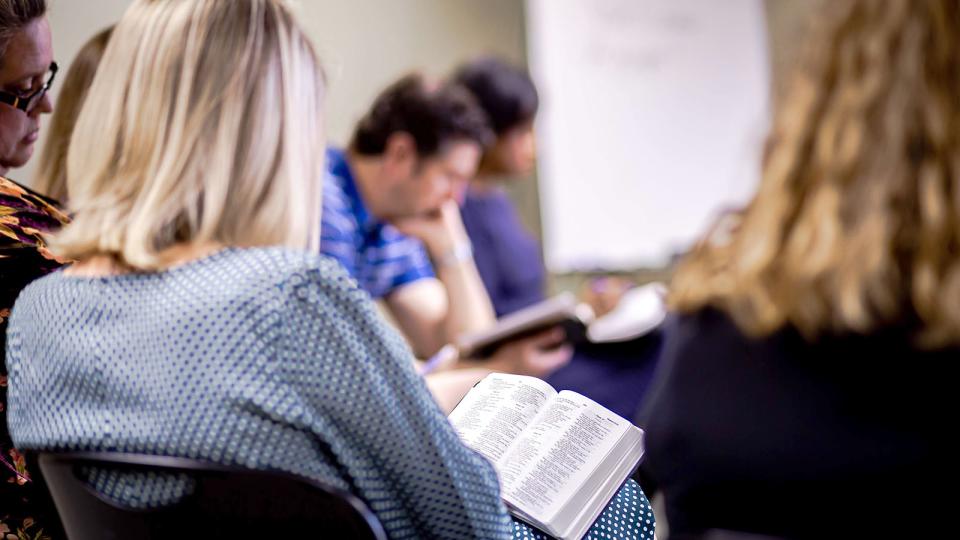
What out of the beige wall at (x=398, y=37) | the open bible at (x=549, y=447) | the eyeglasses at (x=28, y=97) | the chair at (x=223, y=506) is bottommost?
the beige wall at (x=398, y=37)

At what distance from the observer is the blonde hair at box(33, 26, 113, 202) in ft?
5.83

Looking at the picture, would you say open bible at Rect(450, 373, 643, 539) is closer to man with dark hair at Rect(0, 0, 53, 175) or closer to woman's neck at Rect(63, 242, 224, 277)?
woman's neck at Rect(63, 242, 224, 277)

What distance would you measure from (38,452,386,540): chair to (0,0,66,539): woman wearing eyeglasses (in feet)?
1.24

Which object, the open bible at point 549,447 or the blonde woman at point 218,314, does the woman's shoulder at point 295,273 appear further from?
the open bible at point 549,447

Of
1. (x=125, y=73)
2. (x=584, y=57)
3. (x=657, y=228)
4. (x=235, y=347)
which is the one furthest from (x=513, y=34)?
(x=235, y=347)

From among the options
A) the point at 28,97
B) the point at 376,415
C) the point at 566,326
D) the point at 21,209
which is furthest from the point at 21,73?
the point at 566,326

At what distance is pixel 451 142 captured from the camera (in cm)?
297

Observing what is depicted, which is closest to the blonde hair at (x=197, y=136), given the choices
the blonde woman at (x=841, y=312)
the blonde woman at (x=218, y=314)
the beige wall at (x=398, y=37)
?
the blonde woman at (x=218, y=314)

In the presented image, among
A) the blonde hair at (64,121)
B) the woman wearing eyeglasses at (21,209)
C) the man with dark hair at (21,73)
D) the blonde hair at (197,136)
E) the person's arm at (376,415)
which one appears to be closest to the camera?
the person's arm at (376,415)

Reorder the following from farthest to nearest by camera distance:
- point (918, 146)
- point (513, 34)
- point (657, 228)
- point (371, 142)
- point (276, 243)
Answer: point (657, 228)
point (513, 34)
point (371, 142)
point (276, 243)
point (918, 146)

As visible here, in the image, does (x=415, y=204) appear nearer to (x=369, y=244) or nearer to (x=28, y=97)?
(x=369, y=244)

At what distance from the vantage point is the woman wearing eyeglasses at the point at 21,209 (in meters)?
1.32

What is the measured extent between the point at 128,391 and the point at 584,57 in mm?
3560

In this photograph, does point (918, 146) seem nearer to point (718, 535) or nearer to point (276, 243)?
point (718, 535)
